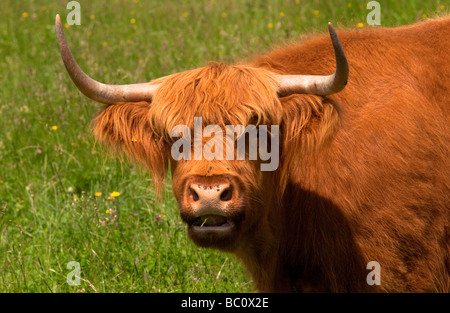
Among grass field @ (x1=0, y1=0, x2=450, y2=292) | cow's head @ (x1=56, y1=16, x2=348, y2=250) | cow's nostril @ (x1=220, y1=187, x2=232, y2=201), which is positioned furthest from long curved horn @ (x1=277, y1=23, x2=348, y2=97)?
grass field @ (x1=0, y1=0, x2=450, y2=292)

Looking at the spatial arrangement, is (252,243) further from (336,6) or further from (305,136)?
(336,6)

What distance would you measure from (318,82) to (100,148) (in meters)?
1.86

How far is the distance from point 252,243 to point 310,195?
18.3 inches

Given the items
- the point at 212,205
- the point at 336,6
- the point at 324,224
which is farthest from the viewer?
the point at 336,6

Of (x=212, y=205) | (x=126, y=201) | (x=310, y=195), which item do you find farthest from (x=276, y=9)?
(x=212, y=205)

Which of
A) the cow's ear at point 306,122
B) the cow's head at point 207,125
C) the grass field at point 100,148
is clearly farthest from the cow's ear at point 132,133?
the cow's ear at point 306,122

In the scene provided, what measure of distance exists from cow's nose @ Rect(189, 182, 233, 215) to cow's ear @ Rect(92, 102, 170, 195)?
2.04 ft

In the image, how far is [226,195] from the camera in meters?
3.58

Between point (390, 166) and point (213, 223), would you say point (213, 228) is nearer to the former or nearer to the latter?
point (213, 223)

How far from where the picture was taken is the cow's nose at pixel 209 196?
349 centimetres

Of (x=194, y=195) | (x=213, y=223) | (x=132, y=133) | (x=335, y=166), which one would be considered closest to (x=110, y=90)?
(x=132, y=133)

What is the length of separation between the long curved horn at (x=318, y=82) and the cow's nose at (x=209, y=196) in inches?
30.6

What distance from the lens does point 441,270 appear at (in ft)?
14.4

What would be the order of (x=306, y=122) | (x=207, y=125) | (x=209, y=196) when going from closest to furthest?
(x=209, y=196) < (x=207, y=125) < (x=306, y=122)
